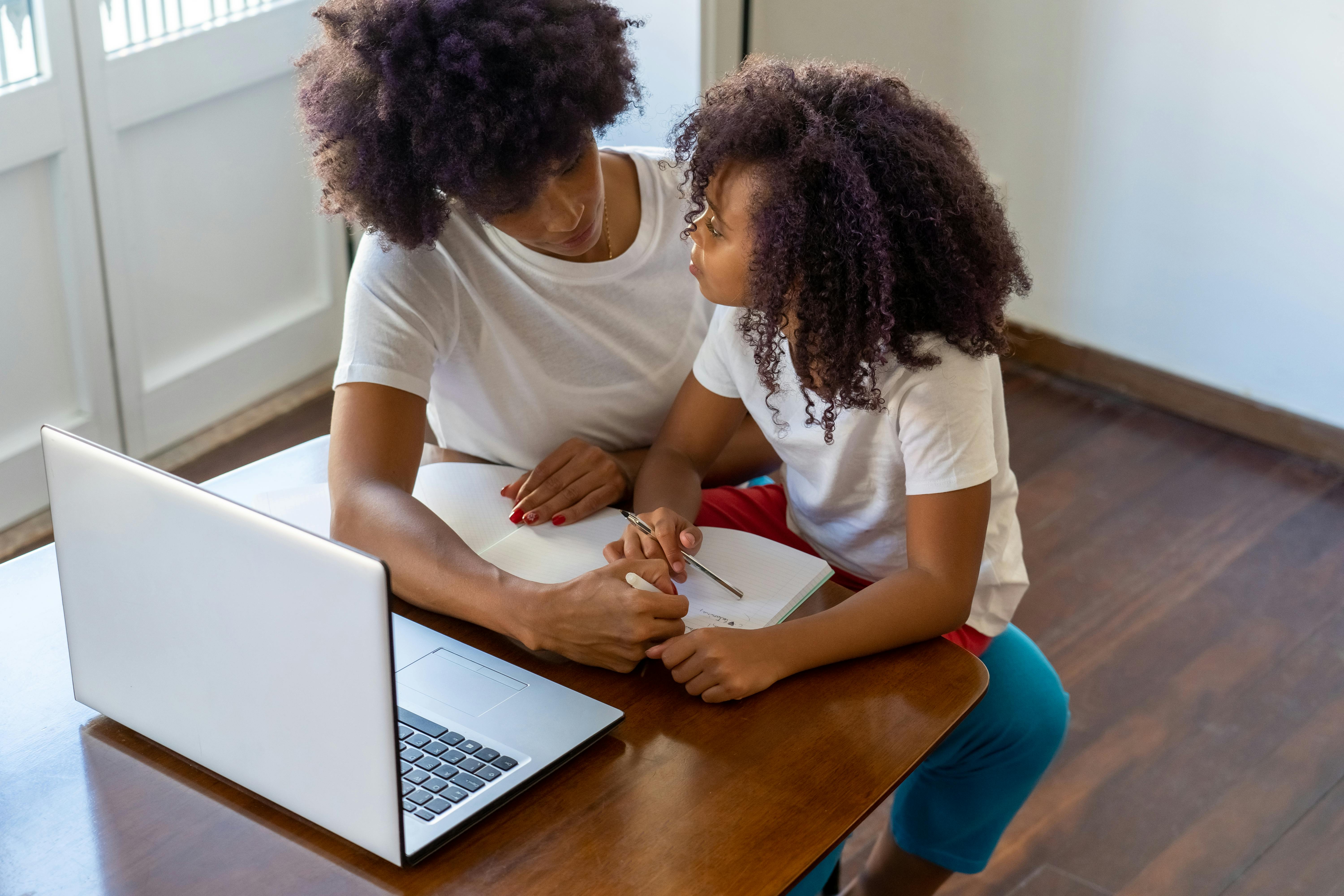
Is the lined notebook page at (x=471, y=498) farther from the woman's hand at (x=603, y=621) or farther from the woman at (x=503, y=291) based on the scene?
the woman's hand at (x=603, y=621)

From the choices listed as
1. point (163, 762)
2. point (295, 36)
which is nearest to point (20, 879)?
point (163, 762)

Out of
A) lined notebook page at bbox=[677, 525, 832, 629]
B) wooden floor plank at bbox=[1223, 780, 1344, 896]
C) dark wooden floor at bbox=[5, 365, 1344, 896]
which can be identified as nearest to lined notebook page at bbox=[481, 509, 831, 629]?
lined notebook page at bbox=[677, 525, 832, 629]

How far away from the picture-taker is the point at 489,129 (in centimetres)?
120

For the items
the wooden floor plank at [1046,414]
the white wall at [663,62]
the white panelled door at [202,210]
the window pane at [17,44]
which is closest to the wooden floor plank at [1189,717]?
the wooden floor plank at [1046,414]

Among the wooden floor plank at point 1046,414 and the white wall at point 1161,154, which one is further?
the wooden floor plank at point 1046,414

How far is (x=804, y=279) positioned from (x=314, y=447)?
650 mm

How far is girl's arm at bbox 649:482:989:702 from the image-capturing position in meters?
1.00

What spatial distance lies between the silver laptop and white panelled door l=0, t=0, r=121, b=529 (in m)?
1.67

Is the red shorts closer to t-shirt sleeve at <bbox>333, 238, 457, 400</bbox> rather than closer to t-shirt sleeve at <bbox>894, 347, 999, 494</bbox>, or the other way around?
t-shirt sleeve at <bbox>894, 347, 999, 494</bbox>

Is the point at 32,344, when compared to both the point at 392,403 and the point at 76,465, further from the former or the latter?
the point at 76,465

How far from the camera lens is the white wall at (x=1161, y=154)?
257 centimetres

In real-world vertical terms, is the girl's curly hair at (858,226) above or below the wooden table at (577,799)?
above

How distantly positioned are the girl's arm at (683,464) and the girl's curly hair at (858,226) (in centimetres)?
16

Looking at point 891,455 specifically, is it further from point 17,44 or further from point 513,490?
point 17,44
